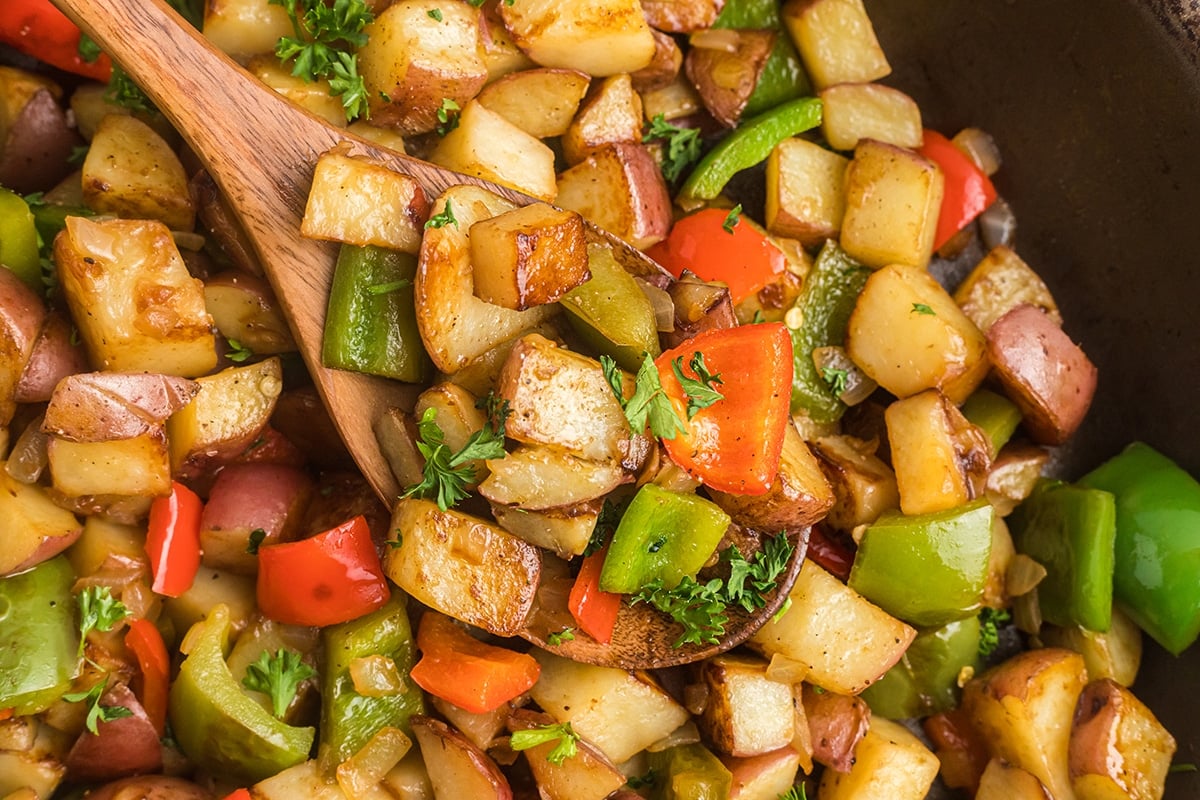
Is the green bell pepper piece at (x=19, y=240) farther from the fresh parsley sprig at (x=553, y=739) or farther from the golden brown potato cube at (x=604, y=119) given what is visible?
the fresh parsley sprig at (x=553, y=739)

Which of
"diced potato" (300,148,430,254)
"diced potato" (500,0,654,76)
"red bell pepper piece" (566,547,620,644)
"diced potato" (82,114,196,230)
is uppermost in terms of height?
"diced potato" (500,0,654,76)

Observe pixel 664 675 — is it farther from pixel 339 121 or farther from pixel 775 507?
pixel 339 121

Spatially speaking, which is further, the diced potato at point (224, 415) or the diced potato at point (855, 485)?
the diced potato at point (855, 485)

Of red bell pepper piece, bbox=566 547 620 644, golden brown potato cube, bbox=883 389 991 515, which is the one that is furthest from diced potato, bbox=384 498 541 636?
golden brown potato cube, bbox=883 389 991 515

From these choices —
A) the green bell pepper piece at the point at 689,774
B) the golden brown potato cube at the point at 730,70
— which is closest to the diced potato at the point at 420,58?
the golden brown potato cube at the point at 730,70

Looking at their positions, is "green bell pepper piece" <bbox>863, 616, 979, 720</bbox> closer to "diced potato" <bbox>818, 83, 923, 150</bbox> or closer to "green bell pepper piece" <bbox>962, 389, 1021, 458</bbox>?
"green bell pepper piece" <bbox>962, 389, 1021, 458</bbox>

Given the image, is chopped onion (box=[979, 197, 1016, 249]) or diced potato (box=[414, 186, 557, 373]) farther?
chopped onion (box=[979, 197, 1016, 249])

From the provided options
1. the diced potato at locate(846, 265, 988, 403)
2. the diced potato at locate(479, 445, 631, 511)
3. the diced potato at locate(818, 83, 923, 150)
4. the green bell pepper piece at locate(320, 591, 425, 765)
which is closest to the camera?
the diced potato at locate(479, 445, 631, 511)

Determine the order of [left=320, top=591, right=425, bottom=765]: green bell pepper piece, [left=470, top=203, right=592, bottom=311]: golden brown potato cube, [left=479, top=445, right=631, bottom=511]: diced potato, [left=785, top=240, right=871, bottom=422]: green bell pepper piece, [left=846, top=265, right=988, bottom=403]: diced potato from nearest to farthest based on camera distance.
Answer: [left=470, top=203, right=592, bottom=311]: golden brown potato cube, [left=479, top=445, right=631, bottom=511]: diced potato, [left=320, top=591, right=425, bottom=765]: green bell pepper piece, [left=846, top=265, right=988, bottom=403]: diced potato, [left=785, top=240, right=871, bottom=422]: green bell pepper piece

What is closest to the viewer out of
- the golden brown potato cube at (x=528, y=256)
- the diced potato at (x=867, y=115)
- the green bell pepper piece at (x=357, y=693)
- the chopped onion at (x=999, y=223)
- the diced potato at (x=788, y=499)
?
the golden brown potato cube at (x=528, y=256)
